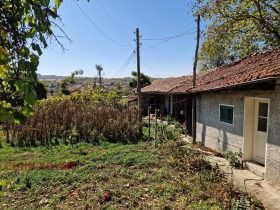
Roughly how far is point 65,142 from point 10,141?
9.02 feet

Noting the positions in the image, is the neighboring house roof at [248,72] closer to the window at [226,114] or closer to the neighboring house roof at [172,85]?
the window at [226,114]

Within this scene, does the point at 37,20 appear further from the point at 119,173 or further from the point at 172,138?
the point at 172,138

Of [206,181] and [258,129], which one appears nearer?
[206,181]

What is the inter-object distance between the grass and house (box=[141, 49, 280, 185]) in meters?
1.38

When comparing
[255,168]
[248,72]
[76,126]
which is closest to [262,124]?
[255,168]

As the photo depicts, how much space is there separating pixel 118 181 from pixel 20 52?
18.9 ft

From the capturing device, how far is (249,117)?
756 centimetres

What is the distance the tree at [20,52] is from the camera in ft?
3.70

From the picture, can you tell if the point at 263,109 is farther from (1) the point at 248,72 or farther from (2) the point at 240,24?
(2) the point at 240,24

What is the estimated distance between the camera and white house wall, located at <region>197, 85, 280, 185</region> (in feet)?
20.3

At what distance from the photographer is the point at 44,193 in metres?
5.86

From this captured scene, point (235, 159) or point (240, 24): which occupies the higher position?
point (240, 24)

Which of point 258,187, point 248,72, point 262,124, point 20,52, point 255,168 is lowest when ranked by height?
point 258,187

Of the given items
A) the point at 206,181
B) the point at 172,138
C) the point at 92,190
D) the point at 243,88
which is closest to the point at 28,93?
the point at 92,190
